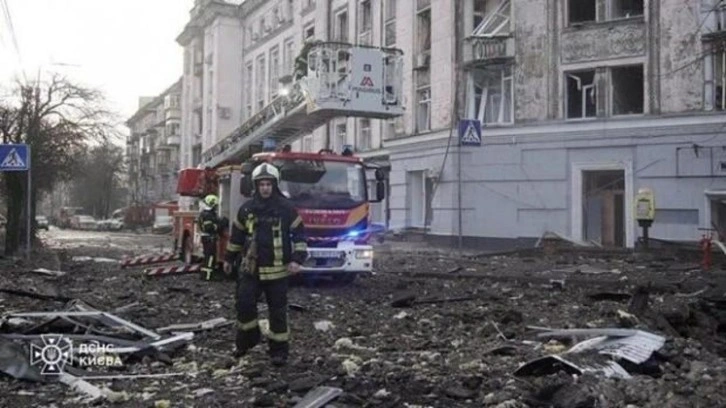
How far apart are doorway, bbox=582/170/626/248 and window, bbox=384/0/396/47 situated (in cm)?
1101

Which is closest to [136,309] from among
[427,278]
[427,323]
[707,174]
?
[427,323]

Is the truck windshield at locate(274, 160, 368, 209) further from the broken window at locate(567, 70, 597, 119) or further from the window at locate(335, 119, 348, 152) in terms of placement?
the window at locate(335, 119, 348, 152)

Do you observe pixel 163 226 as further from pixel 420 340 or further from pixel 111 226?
pixel 420 340

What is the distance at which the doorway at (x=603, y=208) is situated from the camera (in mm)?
Result: 22172

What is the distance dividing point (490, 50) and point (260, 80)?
970 inches

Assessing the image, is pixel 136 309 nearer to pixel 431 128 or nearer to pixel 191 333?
pixel 191 333

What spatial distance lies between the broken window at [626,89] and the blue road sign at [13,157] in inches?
679

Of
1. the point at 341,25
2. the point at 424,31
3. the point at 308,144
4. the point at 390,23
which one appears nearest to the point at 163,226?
the point at 308,144

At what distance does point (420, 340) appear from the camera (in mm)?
7691

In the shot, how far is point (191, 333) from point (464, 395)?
3.49 metres

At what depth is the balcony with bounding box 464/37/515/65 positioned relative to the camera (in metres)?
23.7

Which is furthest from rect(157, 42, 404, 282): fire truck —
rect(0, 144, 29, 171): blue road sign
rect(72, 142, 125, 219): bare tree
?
rect(72, 142, 125, 219): bare tree

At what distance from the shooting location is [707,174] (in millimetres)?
20047

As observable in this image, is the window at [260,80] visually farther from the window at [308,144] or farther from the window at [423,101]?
the window at [423,101]
